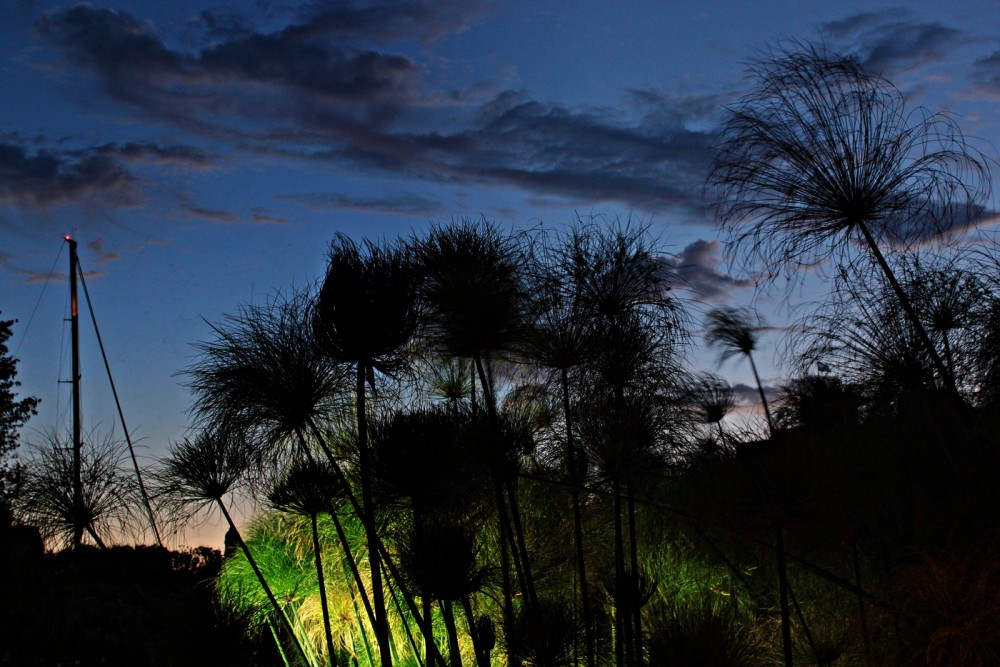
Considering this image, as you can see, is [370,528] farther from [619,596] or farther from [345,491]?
[619,596]

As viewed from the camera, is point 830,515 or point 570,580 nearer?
point 830,515

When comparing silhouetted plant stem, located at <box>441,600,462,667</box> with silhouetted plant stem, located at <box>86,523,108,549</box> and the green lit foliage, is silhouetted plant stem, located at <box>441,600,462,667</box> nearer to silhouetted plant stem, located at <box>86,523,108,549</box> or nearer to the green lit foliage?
the green lit foliage

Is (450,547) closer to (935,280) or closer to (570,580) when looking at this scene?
(570,580)

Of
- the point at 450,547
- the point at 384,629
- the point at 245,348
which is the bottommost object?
the point at 384,629

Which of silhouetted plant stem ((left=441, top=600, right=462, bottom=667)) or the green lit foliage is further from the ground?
the green lit foliage

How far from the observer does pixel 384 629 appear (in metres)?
6.11

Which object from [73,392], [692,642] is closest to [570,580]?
[692,642]

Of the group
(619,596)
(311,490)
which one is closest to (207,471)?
(311,490)

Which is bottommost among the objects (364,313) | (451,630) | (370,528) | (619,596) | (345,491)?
(451,630)

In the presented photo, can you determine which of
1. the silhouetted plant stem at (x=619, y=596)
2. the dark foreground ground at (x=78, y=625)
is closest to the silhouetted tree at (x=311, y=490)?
the dark foreground ground at (x=78, y=625)

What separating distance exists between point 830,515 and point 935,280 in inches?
132

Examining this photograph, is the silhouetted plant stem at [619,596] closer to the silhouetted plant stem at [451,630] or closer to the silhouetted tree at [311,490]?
the silhouetted plant stem at [451,630]

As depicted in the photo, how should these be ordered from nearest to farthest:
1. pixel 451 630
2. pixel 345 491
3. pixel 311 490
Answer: pixel 451 630 < pixel 345 491 < pixel 311 490

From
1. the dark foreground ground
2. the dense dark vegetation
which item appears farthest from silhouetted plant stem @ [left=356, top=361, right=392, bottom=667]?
the dark foreground ground
